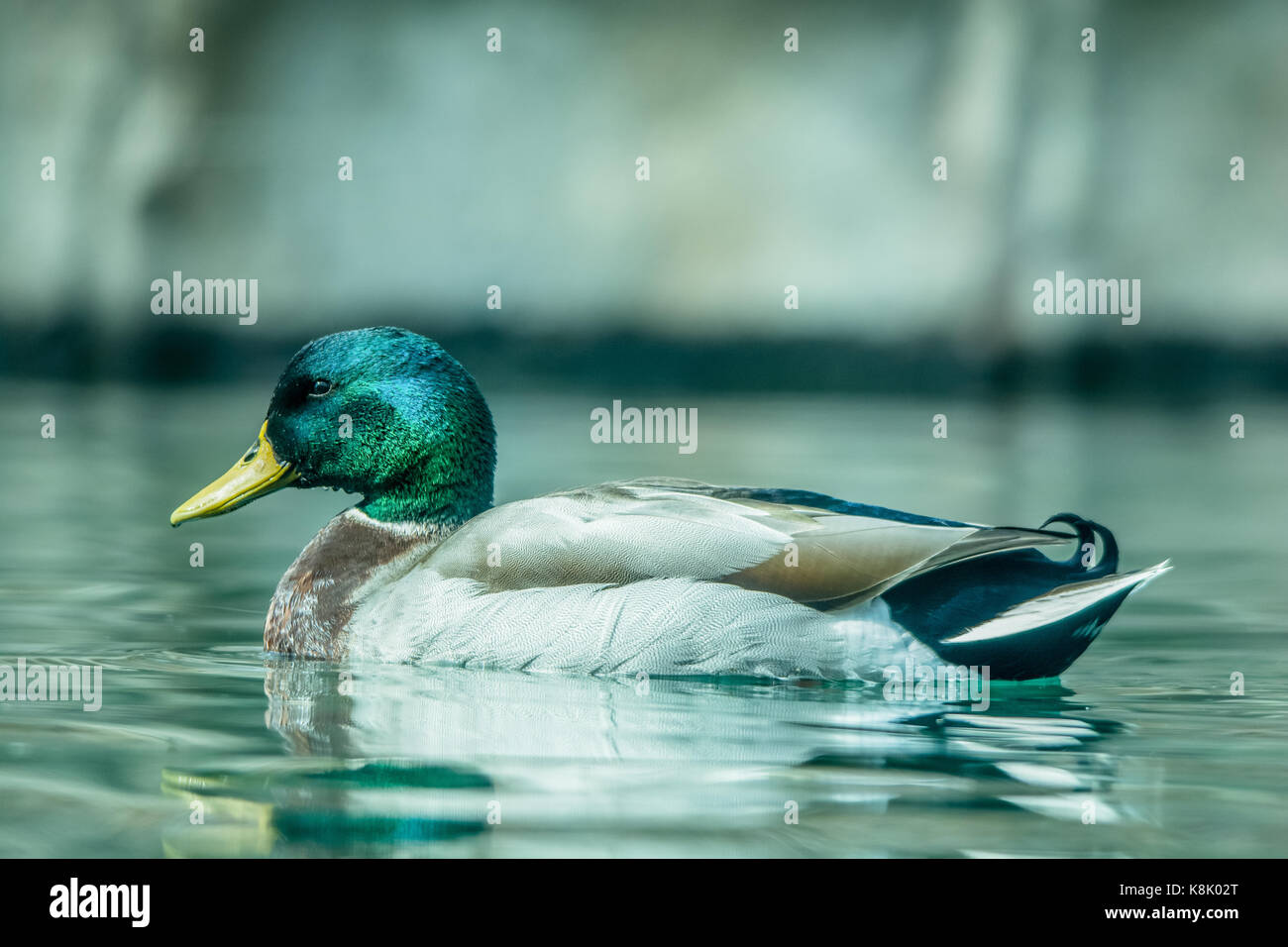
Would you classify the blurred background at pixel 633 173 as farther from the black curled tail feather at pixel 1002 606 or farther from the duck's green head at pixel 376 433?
the black curled tail feather at pixel 1002 606

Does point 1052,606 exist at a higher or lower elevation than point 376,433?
lower

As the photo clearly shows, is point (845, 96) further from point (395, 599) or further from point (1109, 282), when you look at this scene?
point (395, 599)

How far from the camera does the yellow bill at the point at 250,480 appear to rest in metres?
5.91

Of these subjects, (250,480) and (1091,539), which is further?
(250,480)

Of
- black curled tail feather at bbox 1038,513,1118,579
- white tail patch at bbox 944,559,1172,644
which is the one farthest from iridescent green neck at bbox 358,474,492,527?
black curled tail feather at bbox 1038,513,1118,579

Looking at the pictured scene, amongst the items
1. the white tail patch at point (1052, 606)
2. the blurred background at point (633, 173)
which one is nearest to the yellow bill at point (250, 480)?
the white tail patch at point (1052, 606)

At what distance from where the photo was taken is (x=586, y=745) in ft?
14.2

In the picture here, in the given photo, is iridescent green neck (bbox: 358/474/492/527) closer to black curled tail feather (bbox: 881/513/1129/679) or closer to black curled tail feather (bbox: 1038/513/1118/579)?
black curled tail feather (bbox: 881/513/1129/679)

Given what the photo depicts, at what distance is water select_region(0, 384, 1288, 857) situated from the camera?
11.7ft

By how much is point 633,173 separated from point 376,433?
13.1 meters

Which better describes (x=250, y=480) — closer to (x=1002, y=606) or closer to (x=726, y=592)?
(x=726, y=592)

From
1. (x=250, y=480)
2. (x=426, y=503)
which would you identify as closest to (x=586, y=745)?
(x=426, y=503)

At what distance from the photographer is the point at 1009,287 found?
18.1 m

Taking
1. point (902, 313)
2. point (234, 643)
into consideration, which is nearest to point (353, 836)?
point (234, 643)
